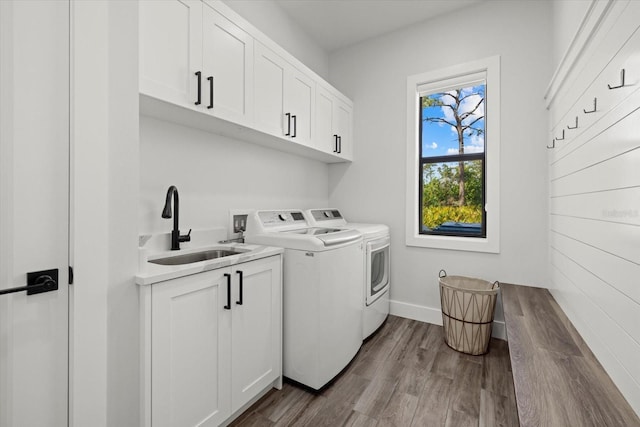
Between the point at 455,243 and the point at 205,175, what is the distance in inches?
87.9

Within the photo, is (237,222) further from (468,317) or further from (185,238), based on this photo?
(468,317)

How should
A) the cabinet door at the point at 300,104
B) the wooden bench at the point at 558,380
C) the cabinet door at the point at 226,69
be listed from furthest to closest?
the cabinet door at the point at 300,104 → the cabinet door at the point at 226,69 → the wooden bench at the point at 558,380

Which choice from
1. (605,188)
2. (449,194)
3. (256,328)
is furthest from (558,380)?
(449,194)

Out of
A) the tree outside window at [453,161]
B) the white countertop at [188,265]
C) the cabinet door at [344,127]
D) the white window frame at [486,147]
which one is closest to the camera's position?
the white countertop at [188,265]

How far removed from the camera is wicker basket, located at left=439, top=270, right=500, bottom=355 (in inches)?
86.0

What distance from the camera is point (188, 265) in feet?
4.26

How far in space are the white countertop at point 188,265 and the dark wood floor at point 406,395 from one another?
0.89m

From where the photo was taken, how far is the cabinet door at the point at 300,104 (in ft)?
7.37

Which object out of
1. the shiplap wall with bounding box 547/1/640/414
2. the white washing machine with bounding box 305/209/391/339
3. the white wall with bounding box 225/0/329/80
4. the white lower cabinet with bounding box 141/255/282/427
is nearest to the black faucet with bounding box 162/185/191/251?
the white lower cabinet with bounding box 141/255/282/427

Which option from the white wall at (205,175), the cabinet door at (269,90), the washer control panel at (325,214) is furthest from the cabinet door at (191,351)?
the washer control panel at (325,214)

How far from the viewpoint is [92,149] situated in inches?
42.7

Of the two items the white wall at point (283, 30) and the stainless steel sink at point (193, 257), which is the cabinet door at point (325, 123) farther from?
the stainless steel sink at point (193, 257)

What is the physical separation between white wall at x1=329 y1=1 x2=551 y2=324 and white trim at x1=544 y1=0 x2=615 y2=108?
0.57 metres

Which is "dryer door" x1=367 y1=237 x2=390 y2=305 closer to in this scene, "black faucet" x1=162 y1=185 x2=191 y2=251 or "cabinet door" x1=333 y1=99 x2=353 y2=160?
"cabinet door" x1=333 y1=99 x2=353 y2=160
